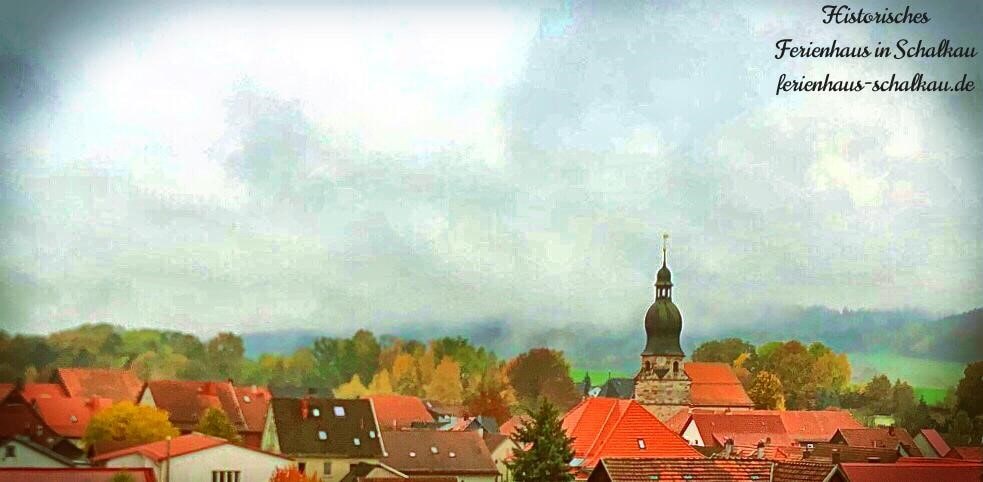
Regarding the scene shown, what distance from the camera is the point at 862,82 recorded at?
1359 cm

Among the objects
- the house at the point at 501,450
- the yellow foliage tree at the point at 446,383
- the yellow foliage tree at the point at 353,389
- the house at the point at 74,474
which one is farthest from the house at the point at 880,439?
the house at the point at 74,474

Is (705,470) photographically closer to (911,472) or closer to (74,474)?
(911,472)

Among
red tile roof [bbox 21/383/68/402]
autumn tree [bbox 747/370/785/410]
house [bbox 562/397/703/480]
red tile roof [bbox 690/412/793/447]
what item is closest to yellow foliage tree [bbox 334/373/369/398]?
house [bbox 562/397/703/480]

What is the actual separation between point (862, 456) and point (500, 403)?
3636mm

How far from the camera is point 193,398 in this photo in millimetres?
12961

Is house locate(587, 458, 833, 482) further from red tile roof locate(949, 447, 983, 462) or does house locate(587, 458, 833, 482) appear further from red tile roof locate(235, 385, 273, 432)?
red tile roof locate(235, 385, 273, 432)

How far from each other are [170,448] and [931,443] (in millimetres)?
7694

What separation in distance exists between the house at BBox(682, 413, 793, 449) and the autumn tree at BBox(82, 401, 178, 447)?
5.74 meters

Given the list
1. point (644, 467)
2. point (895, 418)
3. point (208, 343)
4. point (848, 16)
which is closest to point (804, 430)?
point (895, 418)

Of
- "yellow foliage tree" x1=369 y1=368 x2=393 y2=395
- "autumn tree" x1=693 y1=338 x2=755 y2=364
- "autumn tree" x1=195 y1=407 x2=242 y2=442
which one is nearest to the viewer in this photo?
"autumn tree" x1=195 y1=407 x2=242 y2=442

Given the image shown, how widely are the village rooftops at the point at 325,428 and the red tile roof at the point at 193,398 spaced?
0.27 m

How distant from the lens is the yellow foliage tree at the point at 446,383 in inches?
523

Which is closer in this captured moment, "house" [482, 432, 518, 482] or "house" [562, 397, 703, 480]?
"house" [482, 432, 518, 482]

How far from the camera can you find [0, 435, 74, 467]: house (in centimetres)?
1248
